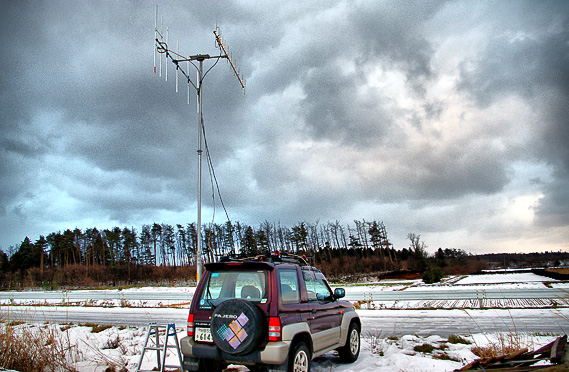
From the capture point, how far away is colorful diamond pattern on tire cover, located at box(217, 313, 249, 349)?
4.98 m

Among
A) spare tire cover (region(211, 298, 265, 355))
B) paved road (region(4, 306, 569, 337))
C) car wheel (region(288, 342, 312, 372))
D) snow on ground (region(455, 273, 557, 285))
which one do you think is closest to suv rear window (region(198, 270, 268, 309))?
spare tire cover (region(211, 298, 265, 355))

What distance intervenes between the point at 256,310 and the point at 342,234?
325ft

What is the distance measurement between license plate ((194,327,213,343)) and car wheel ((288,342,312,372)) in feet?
3.89

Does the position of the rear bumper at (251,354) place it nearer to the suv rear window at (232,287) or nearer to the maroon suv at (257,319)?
the maroon suv at (257,319)

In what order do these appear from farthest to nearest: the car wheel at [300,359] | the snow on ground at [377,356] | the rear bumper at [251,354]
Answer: the snow on ground at [377,356] < the car wheel at [300,359] < the rear bumper at [251,354]

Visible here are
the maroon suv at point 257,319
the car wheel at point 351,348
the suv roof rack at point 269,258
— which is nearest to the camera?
the maroon suv at point 257,319

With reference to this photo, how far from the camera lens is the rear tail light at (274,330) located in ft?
16.4

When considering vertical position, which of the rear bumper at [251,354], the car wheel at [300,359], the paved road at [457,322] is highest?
the rear bumper at [251,354]

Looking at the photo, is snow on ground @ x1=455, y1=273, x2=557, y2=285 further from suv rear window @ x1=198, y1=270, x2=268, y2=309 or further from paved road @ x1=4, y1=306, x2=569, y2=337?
suv rear window @ x1=198, y1=270, x2=268, y2=309

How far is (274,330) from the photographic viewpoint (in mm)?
5020

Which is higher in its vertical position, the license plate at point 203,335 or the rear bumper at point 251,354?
the license plate at point 203,335

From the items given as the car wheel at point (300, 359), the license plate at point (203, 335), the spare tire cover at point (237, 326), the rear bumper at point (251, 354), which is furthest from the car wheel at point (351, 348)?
the license plate at point (203, 335)

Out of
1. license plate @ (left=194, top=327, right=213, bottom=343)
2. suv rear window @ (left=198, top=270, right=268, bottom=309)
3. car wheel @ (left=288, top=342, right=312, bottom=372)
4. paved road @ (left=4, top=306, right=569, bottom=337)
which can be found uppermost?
suv rear window @ (left=198, top=270, right=268, bottom=309)

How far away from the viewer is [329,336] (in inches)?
254
